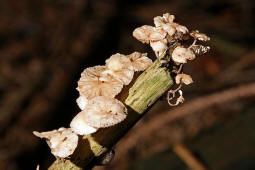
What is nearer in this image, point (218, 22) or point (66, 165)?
point (66, 165)

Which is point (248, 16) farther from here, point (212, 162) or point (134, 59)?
point (134, 59)

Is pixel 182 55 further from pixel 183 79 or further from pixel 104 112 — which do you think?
pixel 104 112

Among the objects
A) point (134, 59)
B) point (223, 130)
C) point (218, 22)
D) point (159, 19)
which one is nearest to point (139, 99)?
point (134, 59)

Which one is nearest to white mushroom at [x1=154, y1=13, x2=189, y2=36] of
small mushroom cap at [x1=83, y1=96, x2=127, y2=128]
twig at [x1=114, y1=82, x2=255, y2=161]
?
small mushroom cap at [x1=83, y1=96, x2=127, y2=128]

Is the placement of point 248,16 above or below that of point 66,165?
below

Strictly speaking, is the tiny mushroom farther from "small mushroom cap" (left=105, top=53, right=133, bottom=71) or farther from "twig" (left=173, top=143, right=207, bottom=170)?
"twig" (left=173, top=143, right=207, bottom=170)

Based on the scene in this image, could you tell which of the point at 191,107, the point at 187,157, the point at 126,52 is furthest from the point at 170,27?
the point at 126,52
